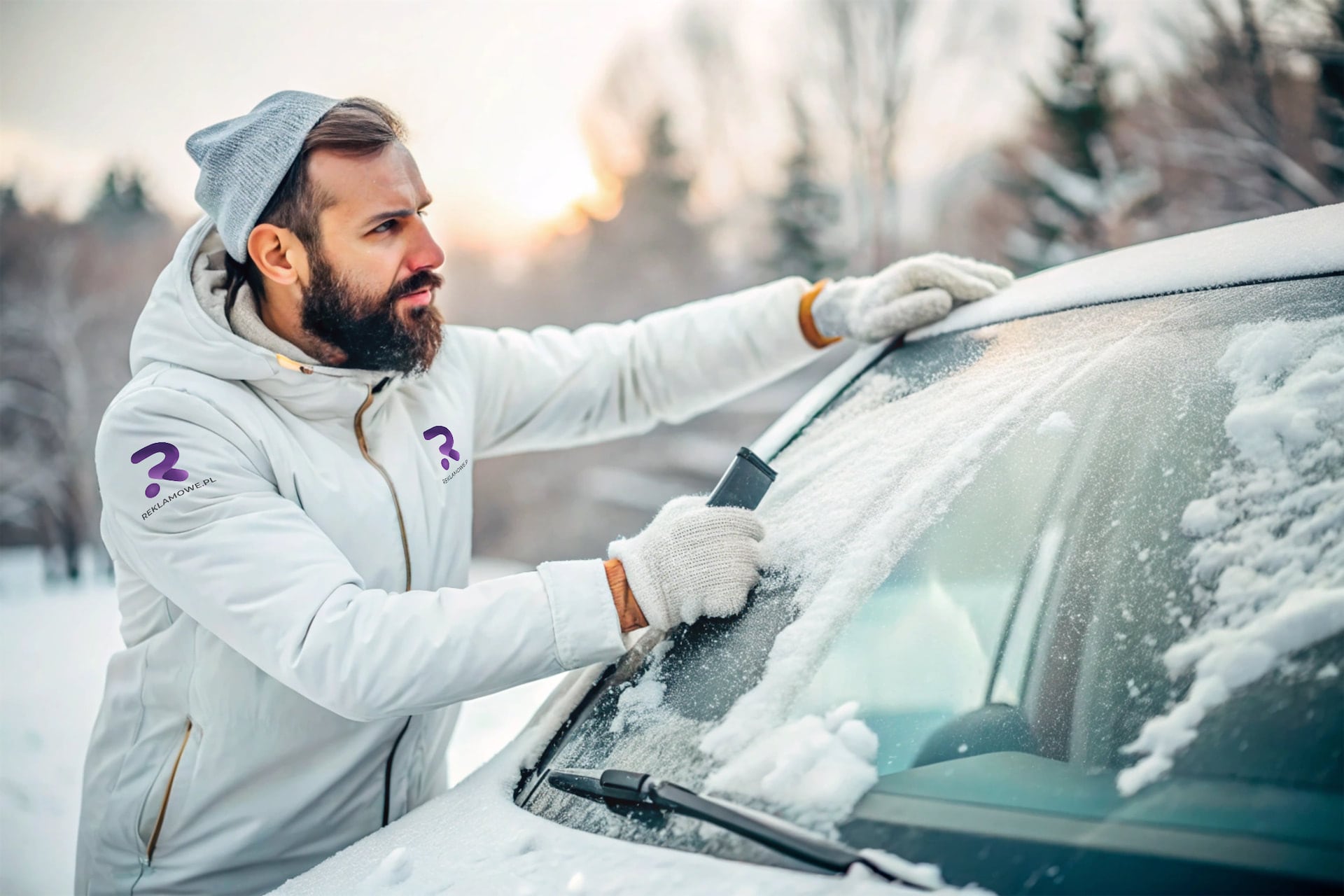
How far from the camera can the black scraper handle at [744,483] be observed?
1.40m

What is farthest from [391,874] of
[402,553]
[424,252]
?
[424,252]

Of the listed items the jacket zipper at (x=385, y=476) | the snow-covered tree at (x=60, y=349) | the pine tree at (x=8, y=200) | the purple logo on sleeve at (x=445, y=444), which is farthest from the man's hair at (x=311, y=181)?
the pine tree at (x=8, y=200)

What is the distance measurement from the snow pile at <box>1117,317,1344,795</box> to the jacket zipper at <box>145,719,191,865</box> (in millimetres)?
1468

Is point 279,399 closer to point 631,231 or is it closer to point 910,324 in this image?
point 910,324

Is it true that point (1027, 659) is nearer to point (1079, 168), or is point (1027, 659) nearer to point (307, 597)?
point (307, 597)

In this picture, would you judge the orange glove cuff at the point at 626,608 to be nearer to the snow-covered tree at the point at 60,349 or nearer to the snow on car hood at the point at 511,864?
the snow on car hood at the point at 511,864

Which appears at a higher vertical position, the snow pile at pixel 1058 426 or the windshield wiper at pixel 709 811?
the snow pile at pixel 1058 426

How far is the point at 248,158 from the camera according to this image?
5.57ft

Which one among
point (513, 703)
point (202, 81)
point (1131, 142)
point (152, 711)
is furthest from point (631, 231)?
point (152, 711)

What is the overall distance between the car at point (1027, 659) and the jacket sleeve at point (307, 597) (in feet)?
0.41

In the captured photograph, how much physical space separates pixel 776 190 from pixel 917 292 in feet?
55.9

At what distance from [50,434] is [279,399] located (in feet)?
68.5

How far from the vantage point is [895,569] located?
1.19 meters

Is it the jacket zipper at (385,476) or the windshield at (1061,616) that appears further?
the jacket zipper at (385,476)
